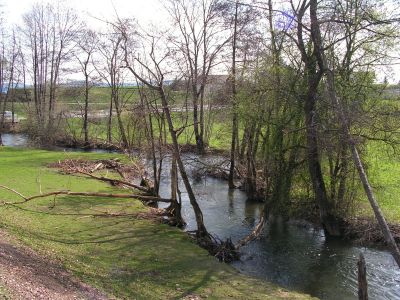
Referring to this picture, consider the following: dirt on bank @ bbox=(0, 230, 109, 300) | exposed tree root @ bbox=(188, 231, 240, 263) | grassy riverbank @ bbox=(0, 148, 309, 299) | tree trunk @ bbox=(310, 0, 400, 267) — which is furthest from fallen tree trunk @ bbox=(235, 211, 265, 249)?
dirt on bank @ bbox=(0, 230, 109, 300)

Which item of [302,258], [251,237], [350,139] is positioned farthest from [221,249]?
[350,139]

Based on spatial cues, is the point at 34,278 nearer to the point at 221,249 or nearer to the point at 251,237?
the point at 221,249

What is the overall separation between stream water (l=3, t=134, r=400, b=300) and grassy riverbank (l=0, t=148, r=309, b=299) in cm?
168

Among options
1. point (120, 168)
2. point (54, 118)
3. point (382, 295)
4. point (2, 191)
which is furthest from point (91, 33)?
point (382, 295)

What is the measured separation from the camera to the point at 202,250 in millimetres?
14938

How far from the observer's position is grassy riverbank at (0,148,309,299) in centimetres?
1116

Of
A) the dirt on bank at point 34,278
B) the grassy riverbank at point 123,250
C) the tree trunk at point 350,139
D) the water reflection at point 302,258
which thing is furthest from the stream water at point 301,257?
the dirt on bank at point 34,278

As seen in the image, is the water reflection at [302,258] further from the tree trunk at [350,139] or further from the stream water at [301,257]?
the tree trunk at [350,139]

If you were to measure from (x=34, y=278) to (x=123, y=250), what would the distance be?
5.22 m

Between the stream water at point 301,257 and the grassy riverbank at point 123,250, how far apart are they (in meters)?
1.68

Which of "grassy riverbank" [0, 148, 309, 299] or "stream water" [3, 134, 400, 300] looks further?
"stream water" [3, 134, 400, 300]

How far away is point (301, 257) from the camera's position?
16.0 meters

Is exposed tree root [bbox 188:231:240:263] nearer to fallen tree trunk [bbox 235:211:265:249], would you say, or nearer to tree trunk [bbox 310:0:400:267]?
fallen tree trunk [bbox 235:211:265:249]

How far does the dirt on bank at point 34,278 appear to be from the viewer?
784 cm
